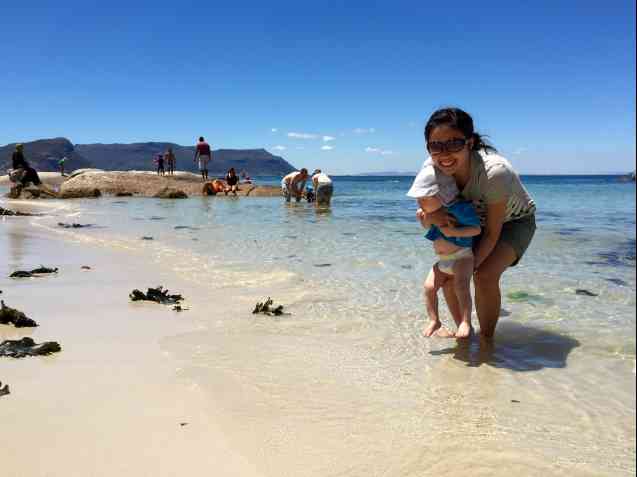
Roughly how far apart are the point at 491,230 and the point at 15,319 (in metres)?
3.24

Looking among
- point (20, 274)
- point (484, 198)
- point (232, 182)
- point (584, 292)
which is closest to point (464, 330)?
point (484, 198)

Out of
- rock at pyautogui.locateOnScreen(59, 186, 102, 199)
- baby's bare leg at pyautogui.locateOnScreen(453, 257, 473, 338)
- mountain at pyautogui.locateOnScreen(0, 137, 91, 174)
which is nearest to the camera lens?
baby's bare leg at pyautogui.locateOnScreen(453, 257, 473, 338)

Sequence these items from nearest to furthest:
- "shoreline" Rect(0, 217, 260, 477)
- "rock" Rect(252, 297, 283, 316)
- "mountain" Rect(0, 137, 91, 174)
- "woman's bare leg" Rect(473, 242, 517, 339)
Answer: "shoreline" Rect(0, 217, 260, 477) → "woman's bare leg" Rect(473, 242, 517, 339) → "rock" Rect(252, 297, 283, 316) → "mountain" Rect(0, 137, 91, 174)

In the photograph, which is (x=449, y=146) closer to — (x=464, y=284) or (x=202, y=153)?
(x=464, y=284)

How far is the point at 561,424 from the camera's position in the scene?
8.01 ft

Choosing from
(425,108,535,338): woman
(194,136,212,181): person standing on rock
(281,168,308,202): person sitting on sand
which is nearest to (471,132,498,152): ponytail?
(425,108,535,338): woman

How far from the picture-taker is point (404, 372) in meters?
3.11

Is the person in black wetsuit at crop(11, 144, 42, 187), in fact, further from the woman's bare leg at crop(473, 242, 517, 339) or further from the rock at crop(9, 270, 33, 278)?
the woman's bare leg at crop(473, 242, 517, 339)

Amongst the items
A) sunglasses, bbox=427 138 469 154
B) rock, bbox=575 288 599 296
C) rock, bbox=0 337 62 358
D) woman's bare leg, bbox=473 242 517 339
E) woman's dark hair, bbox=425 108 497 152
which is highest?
woman's dark hair, bbox=425 108 497 152

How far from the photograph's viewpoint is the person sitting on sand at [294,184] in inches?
792

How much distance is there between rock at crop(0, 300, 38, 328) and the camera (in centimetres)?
362

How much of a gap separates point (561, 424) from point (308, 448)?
3.87ft

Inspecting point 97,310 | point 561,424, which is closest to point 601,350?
point 561,424

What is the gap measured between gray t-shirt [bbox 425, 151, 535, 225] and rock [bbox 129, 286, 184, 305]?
2.47m
